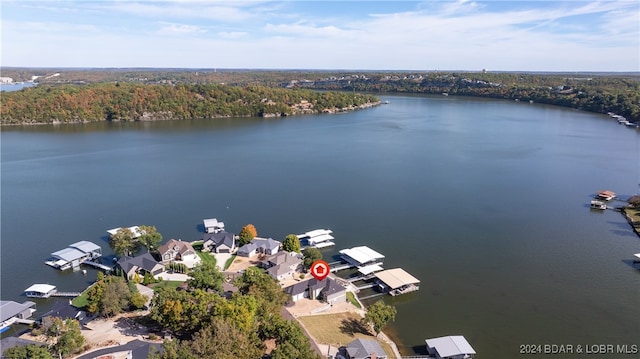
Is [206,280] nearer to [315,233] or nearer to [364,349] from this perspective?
[364,349]

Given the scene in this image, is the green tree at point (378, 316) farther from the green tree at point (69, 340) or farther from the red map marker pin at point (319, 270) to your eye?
the green tree at point (69, 340)

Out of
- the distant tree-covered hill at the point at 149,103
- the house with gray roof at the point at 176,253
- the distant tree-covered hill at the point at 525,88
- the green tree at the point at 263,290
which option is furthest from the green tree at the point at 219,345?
the distant tree-covered hill at the point at 525,88

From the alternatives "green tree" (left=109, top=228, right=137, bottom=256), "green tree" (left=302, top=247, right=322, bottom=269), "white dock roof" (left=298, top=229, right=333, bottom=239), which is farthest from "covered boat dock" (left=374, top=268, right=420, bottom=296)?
"green tree" (left=109, top=228, right=137, bottom=256)

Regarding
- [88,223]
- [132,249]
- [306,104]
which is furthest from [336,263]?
[306,104]

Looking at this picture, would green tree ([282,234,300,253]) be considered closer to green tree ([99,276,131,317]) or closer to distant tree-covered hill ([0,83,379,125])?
green tree ([99,276,131,317])

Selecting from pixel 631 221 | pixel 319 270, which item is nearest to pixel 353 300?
pixel 319 270

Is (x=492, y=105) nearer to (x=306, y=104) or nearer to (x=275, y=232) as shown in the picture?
(x=306, y=104)

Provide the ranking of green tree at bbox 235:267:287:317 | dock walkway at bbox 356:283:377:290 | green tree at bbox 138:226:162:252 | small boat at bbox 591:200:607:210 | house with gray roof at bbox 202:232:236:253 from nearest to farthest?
green tree at bbox 235:267:287:317 < dock walkway at bbox 356:283:377:290 < green tree at bbox 138:226:162:252 < house with gray roof at bbox 202:232:236:253 < small boat at bbox 591:200:607:210
